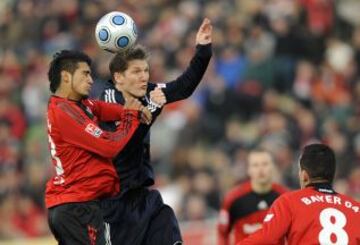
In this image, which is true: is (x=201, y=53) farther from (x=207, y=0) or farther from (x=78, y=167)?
(x=207, y=0)

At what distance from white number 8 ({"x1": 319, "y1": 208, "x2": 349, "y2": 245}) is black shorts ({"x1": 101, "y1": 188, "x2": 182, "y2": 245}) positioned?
4.82 ft

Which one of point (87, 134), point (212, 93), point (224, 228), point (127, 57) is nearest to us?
point (87, 134)

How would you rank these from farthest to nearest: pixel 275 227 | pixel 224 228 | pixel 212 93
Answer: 1. pixel 212 93
2. pixel 224 228
3. pixel 275 227

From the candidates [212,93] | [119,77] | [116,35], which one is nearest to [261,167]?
[119,77]

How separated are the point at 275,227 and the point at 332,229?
0.36m

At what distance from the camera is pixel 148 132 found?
8734 mm

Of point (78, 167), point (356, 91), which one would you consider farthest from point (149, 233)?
point (356, 91)

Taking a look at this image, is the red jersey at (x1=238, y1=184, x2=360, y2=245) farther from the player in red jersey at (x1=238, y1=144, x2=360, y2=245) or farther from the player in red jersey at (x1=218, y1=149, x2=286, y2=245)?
the player in red jersey at (x1=218, y1=149, x2=286, y2=245)

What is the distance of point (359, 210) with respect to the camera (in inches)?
307

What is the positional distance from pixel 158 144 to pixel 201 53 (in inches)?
301

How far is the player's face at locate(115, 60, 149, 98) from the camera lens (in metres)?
8.72

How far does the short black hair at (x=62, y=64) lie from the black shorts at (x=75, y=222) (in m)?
0.81

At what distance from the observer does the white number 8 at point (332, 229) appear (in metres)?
7.65

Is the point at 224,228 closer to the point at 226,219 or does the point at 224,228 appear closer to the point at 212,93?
the point at 226,219
